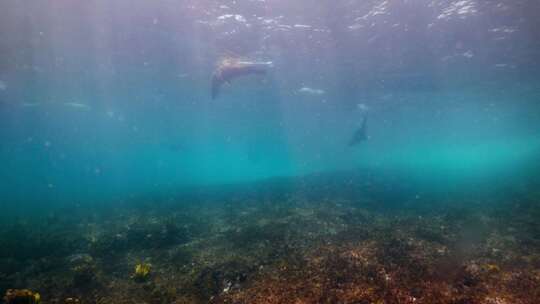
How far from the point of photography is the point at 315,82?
27.8m

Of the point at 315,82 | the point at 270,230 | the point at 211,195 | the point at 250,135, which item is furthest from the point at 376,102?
the point at 250,135

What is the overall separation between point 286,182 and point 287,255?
17980 mm

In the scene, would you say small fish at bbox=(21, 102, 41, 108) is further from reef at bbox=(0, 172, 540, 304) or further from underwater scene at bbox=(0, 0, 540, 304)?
reef at bbox=(0, 172, 540, 304)

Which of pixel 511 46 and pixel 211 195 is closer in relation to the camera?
pixel 511 46

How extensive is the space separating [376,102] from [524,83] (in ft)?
43.9

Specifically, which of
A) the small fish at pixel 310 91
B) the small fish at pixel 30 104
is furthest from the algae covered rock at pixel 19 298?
the small fish at pixel 30 104

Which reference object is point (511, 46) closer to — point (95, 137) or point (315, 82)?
point (315, 82)

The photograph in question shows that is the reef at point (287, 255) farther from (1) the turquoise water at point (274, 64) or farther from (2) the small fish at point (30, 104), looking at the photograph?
(2) the small fish at point (30, 104)

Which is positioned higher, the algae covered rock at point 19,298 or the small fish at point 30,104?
the small fish at point 30,104

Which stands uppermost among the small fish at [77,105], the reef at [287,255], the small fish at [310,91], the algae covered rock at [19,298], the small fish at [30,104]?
the small fish at [30,104]

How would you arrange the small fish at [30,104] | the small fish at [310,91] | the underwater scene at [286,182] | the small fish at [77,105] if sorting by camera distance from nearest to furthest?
the underwater scene at [286,182] < the small fish at [310,91] < the small fish at [30,104] < the small fish at [77,105]

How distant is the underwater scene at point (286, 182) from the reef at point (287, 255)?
78mm

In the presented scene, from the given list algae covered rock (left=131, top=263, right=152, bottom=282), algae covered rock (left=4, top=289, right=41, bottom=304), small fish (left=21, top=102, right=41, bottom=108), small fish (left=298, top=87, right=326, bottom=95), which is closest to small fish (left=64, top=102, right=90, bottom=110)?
small fish (left=21, top=102, right=41, bottom=108)

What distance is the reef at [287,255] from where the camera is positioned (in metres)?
7.77
